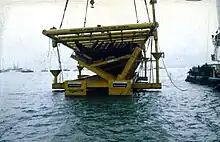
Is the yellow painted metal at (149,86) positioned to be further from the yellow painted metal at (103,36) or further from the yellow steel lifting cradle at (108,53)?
Answer: the yellow painted metal at (103,36)

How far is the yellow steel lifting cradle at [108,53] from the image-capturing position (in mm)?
20156

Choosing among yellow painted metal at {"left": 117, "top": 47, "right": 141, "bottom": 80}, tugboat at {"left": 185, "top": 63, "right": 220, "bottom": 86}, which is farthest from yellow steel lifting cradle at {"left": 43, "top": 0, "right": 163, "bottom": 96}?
tugboat at {"left": 185, "top": 63, "right": 220, "bottom": 86}

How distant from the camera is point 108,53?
2461 centimetres

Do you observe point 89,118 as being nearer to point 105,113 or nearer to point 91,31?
point 105,113

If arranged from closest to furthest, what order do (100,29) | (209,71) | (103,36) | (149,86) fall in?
(100,29) → (103,36) → (149,86) → (209,71)

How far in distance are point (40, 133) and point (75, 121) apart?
7.49 ft

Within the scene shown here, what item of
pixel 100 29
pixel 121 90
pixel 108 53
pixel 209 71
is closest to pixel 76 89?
pixel 121 90

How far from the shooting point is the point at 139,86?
945 inches

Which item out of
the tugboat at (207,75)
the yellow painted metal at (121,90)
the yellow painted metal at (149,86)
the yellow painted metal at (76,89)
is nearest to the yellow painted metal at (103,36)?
the yellow painted metal at (76,89)

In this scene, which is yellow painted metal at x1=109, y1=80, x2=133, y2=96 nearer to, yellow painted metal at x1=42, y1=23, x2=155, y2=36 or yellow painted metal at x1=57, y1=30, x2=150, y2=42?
yellow painted metal at x1=57, y1=30, x2=150, y2=42

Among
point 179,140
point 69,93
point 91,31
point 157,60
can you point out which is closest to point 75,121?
point 179,140

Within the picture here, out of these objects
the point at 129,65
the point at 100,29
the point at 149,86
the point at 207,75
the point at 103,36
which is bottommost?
the point at 149,86

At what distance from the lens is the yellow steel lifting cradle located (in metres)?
20.2

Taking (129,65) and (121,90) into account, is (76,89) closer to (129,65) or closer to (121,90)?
(121,90)
